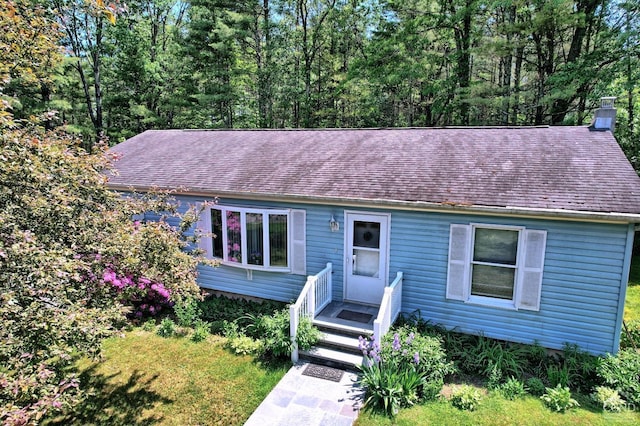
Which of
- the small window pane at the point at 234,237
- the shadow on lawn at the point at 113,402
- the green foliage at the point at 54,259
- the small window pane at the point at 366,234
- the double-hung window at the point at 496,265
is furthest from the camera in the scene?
the small window pane at the point at 234,237

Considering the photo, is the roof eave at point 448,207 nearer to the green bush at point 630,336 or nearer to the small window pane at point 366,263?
the small window pane at point 366,263

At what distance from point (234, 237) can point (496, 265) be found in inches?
219

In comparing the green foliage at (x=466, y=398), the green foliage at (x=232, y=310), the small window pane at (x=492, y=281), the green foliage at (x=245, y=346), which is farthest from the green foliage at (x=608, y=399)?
the green foliage at (x=232, y=310)

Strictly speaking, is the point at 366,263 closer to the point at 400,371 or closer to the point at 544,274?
the point at 400,371

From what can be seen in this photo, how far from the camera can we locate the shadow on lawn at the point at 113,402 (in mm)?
5438

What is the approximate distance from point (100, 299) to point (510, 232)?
6554 millimetres

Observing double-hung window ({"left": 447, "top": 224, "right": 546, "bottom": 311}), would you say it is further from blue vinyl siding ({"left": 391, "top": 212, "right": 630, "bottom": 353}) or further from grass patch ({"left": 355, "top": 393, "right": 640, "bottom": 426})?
grass patch ({"left": 355, "top": 393, "right": 640, "bottom": 426})

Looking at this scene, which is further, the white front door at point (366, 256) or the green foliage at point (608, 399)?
the white front door at point (366, 256)

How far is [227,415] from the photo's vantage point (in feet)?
18.2

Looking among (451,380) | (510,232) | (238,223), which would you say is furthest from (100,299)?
(510,232)

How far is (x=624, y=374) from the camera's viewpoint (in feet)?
19.7

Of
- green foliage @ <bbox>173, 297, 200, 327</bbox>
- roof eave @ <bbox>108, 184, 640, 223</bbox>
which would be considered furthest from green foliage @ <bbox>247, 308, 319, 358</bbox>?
roof eave @ <bbox>108, 184, 640, 223</bbox>

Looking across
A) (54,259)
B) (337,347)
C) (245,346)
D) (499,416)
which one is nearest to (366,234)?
(337,347)

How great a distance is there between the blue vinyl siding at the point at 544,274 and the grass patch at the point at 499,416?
4.58 feet
